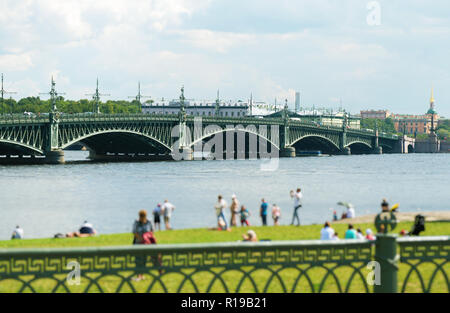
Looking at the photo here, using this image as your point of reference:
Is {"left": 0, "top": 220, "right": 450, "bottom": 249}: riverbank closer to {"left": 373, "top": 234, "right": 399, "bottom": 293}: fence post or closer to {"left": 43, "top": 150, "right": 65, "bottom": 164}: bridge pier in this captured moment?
{"left": 373, "top": 234, "right": 399, "bottom": 293}: fence post

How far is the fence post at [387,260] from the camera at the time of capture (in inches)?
337

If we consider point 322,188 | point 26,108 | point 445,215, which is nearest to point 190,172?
point 322,188

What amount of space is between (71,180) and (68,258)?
67263 mm

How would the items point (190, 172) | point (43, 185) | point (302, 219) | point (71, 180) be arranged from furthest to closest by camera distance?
point (190, 172), point (71, 180), point (43, 185), point (302, 219)

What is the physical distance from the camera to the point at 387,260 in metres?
8.57

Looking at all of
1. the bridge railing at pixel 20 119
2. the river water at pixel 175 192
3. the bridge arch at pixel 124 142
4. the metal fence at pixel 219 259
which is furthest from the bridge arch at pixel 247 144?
the metal fence at pixel 219 259

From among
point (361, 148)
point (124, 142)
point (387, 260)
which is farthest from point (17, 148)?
point (361, 148)

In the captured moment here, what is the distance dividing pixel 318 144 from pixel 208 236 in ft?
461

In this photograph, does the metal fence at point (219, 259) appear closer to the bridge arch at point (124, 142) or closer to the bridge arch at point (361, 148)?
the bridge arch at point (124, 142)

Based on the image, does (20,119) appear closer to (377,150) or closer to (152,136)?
(152,136)

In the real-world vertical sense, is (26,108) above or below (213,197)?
above

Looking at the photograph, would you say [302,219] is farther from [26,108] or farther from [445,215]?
[26,108]

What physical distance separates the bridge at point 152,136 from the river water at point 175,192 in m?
4.07
